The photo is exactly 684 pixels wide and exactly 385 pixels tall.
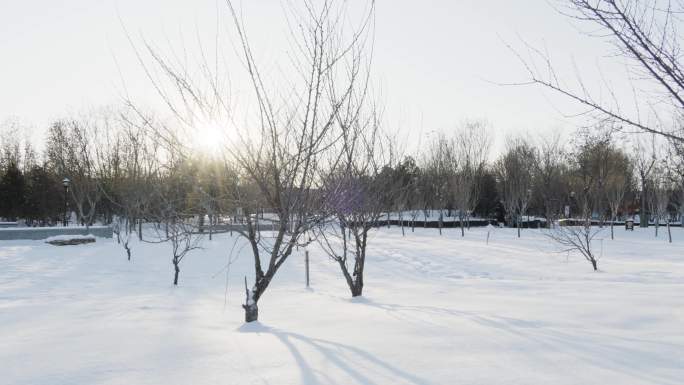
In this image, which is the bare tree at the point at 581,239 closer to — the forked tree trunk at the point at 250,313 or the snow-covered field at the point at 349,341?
the snow-covered field at the point at 349,341

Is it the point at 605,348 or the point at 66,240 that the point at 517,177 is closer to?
the point at 66,240

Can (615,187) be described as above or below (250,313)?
above

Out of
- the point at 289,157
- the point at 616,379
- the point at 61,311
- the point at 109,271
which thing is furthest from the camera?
the point at 109,271

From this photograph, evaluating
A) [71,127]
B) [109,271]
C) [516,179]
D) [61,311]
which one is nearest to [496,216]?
[516,179]

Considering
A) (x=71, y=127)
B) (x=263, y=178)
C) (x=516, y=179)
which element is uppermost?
(x=71, y=127)

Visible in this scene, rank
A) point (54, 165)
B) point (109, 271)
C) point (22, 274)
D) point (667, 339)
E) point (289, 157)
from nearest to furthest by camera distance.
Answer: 1. point (667, 339)
2. point (289, 157)
3. point (22, 274)
4. point (109, 271)
5. point (54, 165)

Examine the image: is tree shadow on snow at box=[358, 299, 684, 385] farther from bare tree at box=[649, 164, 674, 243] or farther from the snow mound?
bare tree at box=[649, 164, 674, 243]

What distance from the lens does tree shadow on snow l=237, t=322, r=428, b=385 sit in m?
2.87

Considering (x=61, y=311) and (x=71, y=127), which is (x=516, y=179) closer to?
(x=71, y=127)

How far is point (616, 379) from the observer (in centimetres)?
280

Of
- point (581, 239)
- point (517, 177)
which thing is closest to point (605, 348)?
point (581, 239)

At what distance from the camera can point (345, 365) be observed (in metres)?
3.16

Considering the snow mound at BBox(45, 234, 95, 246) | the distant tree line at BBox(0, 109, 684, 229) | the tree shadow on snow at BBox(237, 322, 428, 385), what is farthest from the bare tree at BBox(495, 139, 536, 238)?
the tree shadow on snow at BBox(237, 322, 428, 385)

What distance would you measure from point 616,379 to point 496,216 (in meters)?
46.0
